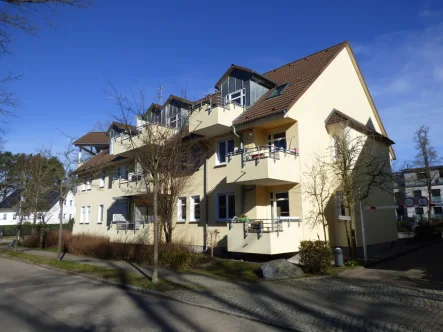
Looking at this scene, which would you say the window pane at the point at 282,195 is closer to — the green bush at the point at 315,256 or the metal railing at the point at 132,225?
the green bush at the point at 315,256

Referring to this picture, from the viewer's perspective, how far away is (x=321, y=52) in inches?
836

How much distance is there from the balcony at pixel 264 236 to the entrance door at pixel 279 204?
1.45 metres

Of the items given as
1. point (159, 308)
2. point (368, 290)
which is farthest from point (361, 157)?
point (159, 308)

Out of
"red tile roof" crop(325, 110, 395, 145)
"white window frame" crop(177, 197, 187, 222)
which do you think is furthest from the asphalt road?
"red tile roof" crop(325, 110, 395, 145)

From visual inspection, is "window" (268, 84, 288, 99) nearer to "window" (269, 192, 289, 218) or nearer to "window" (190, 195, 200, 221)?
"window" (269, 192, 289, 218)

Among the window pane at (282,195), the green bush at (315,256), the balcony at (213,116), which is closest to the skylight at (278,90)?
the balcony at (213,116)

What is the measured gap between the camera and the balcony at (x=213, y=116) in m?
17.4

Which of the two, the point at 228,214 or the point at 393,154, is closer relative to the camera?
the point at 228,214

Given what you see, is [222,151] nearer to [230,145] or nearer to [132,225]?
[230,145]

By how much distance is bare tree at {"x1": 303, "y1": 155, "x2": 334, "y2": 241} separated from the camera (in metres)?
15.8

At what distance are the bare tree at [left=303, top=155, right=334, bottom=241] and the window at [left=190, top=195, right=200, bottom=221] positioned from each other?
6970 millimetres

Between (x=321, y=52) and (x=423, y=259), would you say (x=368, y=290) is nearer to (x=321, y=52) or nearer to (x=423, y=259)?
(x=423, y=259)

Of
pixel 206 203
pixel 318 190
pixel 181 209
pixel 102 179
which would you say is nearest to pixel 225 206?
pixel 206 203

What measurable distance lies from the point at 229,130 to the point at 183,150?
3263mm
